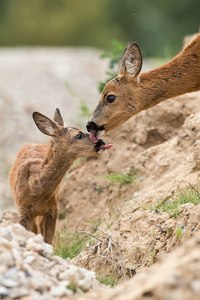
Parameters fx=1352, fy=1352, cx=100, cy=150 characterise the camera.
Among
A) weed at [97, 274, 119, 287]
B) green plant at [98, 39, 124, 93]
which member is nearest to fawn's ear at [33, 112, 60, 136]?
green plant at [98, 39, 124, 93]

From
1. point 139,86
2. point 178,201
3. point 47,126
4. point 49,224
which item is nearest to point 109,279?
point 178,201

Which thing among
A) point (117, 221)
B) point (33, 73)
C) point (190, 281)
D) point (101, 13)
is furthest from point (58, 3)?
point (190, 281)

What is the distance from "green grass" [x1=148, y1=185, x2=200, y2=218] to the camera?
46.1ft

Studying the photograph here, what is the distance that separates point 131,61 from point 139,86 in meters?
Result: 0.31

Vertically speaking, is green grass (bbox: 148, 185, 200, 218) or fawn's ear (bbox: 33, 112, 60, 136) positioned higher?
fawn's ear (bbox: 33, 112, 60, 136)

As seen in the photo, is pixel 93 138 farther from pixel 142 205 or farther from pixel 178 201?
pixel 178 201

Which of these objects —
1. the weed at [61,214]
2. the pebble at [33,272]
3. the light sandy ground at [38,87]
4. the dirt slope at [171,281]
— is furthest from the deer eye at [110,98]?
the light sandy ground at [38,87]

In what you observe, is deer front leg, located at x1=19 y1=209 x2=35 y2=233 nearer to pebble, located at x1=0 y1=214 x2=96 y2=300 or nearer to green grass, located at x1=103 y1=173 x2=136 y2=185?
green grass, located at x1=103 y1=173 x2=136 y2=185

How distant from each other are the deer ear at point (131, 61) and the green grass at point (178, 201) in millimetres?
1497

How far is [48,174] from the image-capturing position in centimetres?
1599

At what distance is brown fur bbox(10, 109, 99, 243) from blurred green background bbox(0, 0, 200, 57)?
34.8 meters

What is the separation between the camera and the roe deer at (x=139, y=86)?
15.6 meters

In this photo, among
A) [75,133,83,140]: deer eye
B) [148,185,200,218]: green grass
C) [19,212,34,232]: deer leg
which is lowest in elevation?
[148,185,200,218]: green grass

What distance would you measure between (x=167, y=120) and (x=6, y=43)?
134 feet
